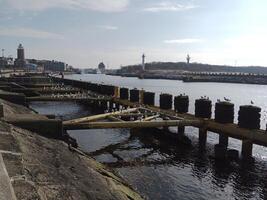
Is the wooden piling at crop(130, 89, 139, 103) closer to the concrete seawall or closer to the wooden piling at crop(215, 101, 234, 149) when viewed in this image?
the wooden piling at crop(215, 101, 234, 149)

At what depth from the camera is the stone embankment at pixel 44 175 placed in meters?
7.53

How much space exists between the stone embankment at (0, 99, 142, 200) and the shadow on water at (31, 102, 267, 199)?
3.75 meters

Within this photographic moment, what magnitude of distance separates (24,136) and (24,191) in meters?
6.32

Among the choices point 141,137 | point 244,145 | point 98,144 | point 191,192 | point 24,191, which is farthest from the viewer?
point 141,137

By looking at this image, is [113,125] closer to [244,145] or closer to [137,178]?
[137,178]

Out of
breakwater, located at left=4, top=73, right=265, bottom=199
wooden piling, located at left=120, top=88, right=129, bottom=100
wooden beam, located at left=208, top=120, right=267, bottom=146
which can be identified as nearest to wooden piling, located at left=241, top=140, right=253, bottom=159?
wooden beam, located at left=208, top=120, right=267, bottom=146

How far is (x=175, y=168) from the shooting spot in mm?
19094

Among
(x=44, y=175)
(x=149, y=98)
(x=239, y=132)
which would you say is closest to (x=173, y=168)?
(x=239, y=132)

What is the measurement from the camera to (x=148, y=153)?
22.0m

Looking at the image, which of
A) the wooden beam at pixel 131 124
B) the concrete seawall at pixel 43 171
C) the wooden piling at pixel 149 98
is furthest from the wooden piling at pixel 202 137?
the concrete seawall at pixel 43 171

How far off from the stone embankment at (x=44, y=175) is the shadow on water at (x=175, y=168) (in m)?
3.75

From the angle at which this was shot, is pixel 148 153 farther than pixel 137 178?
Yes

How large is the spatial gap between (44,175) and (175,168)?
10596 millimetres

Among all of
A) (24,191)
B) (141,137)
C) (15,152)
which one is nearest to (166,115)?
(141,137)
